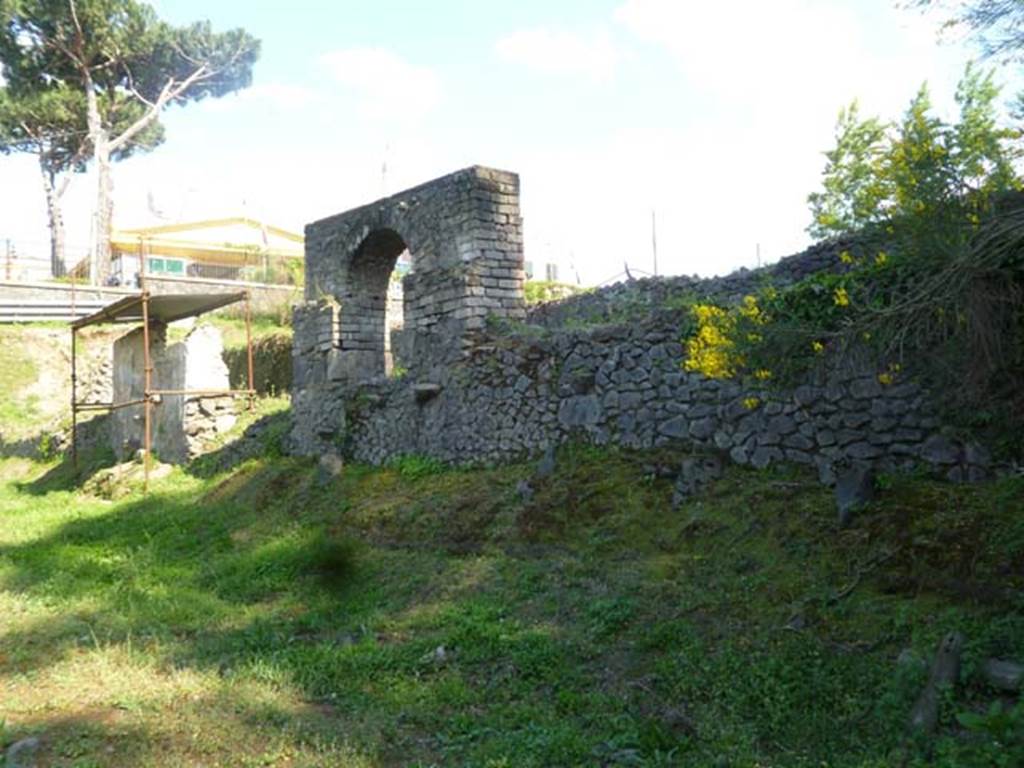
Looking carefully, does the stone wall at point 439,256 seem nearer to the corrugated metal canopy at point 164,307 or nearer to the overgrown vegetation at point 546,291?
the corrugated metal canopy at point 164,307

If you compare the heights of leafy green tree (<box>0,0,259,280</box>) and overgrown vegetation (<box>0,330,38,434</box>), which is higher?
leafy green tree (<box>0,0,259,280</box>)

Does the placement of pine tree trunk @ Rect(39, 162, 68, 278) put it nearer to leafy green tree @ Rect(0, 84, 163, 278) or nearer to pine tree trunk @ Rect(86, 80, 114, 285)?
leafy green tree @ Rect(0, 84, 163, 278)

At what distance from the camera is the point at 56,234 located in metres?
35.6

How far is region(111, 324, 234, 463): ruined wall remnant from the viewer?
14617mm

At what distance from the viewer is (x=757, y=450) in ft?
22.8

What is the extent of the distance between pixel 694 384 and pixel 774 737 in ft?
13.1

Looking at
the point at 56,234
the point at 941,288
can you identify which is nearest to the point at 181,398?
the point at 941,288

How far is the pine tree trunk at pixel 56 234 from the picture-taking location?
34562mm

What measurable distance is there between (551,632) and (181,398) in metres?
11.2

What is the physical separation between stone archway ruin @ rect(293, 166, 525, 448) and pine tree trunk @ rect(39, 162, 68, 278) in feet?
90.1

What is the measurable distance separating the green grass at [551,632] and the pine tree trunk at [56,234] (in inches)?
1233

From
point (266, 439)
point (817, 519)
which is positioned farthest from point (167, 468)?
point (817, 519)

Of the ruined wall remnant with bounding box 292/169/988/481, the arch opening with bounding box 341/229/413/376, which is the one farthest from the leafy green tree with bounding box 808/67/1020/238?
the arch opening with bounding box 341/229/413/376

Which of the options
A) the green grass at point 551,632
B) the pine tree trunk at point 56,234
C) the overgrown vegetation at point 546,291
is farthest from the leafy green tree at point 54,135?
the green grass at point 551,632
